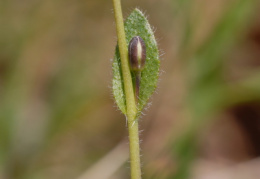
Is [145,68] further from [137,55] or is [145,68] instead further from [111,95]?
[111,95]

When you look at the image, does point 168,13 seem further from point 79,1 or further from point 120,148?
point 120,148

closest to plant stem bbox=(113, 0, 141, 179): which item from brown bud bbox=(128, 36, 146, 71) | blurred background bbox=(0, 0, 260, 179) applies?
brown bud bbox=(128, 36, 146, 71)

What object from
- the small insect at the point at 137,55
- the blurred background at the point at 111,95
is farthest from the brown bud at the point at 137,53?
the blurred background at the point at 111,95

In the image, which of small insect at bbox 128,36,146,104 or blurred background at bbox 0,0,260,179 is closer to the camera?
small insect at bbox 128,36,146,104

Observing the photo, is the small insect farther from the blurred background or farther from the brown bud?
the blurred background

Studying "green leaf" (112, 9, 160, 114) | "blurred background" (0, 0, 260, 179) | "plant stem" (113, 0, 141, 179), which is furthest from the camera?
"blurred background" (0, 0, 260, 179)

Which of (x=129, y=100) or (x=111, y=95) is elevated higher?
(x=111, y=95)

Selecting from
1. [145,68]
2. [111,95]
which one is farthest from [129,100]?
[111,95]

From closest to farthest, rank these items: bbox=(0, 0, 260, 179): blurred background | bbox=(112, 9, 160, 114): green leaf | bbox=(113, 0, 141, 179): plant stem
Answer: bbox=(113, 0, 141, 179): plant stem → bbox=(112, 9, 160, 114): green leaf → bbox=(0, 0, 260, 179): blurred background
